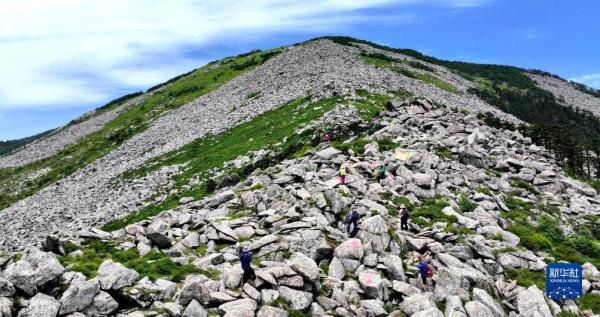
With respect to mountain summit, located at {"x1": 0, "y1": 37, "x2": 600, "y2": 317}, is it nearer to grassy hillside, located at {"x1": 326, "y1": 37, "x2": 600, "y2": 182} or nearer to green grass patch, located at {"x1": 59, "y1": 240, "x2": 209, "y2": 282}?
green grass patch, located at {"x1": 59, "y1": 240, "x2": 209, "y2": 282}

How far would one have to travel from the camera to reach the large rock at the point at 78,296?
15853 millimetres

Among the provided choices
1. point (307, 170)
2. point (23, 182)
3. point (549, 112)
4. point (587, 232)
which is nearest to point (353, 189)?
point (307, 170)

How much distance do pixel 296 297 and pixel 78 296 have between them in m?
8.34

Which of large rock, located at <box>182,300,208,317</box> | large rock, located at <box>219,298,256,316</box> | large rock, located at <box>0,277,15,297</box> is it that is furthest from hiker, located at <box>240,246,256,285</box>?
large rock, located at <box>0,277,15,297</box>

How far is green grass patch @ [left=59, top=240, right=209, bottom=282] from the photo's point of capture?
773 inches

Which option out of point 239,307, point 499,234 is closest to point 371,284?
point 239,307

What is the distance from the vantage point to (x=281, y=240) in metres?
24.2

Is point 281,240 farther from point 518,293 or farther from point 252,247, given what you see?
point 518,293

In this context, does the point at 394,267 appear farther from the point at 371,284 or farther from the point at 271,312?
the point at 271,312

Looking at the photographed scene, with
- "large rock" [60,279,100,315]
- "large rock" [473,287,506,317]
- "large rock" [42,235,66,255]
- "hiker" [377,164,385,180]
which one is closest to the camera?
"large rock" [60,279,100,315]

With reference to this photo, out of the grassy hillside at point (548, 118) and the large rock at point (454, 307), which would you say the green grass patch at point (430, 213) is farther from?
the grassy hillside at point (548, 118)

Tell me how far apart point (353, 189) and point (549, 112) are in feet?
481

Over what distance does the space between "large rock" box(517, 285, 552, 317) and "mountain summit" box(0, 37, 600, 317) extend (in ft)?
0.29

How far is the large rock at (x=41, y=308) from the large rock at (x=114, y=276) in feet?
6.14
